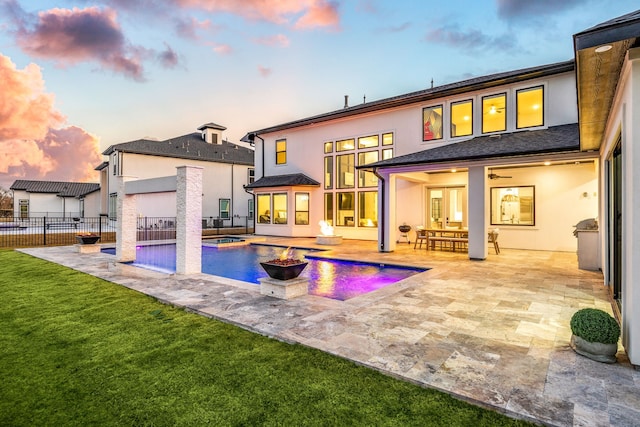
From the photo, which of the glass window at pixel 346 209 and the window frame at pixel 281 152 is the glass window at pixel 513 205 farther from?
the window frame at pixel 281 152

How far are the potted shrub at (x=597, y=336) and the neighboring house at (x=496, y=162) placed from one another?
17cm

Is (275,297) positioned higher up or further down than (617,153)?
further down

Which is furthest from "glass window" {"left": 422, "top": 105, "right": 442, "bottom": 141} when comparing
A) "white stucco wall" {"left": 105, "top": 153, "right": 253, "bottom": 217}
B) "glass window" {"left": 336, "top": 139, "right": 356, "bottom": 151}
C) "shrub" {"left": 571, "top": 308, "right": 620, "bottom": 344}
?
"white stucco wall" {"left": 105, "top": 153, "right": 253, "bottom": 217}

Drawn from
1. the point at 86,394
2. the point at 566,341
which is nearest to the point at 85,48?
the point at 86,394

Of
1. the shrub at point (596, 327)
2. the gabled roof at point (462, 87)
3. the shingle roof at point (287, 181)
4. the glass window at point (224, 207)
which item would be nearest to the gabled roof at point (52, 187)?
the glass window at point (224, 207)

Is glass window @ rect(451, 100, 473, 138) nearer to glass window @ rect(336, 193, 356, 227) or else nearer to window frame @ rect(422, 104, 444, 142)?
window frame @ rect(422, 104, 444, 142)

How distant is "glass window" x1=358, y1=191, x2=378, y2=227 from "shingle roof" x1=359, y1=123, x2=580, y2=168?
426cm

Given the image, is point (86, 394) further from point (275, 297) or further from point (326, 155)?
point (326, 155)

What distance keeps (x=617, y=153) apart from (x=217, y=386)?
21.2 feet

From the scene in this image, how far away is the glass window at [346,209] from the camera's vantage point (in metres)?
16.8

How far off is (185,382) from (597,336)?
4238 millimetres

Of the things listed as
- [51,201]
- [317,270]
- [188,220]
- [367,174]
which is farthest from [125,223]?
[51,201]

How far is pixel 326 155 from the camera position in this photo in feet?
58.6

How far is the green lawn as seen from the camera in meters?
2.48
